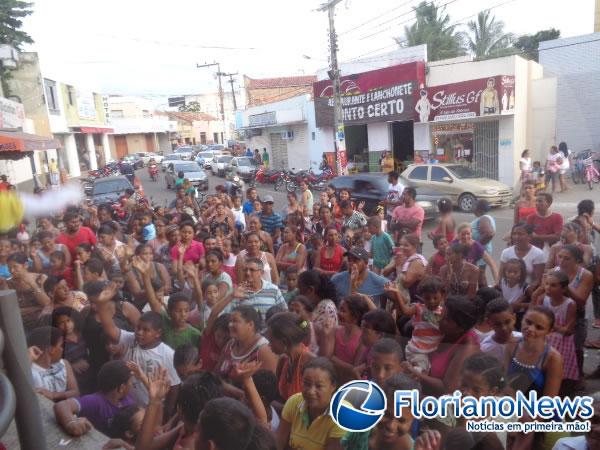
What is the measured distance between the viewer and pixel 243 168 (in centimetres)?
2527

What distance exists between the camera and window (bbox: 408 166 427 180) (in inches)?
521

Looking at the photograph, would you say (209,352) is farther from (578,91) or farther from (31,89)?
(578,91)

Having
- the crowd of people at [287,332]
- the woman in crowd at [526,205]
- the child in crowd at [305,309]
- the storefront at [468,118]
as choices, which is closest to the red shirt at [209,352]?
the crowd of people at [287,332]

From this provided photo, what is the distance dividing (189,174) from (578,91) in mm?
14751

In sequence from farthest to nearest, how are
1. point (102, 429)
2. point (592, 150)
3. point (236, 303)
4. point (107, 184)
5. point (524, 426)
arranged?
point (592, 150)
point (107, 184)
point (236, 303)
point (102, 429)
point (524, 426)

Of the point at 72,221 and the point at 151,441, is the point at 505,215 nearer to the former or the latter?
the point at 72,221

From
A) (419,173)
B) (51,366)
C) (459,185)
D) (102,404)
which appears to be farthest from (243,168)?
(102,404)

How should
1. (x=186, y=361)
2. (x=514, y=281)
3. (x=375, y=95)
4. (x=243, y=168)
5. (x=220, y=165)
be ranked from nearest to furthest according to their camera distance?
(x=186, y=361), (x=514, y=281), (x=375, y=95), (x=243, y=168), (x=220, y=165)

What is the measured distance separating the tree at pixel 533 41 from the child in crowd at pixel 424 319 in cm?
3016

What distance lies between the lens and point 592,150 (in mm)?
16172

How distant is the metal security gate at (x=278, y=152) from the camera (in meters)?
28.1

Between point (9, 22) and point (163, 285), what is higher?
point (9, 22)

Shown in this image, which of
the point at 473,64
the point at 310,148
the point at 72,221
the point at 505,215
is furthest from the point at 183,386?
the point at 310,148

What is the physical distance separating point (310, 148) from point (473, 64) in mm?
10002
